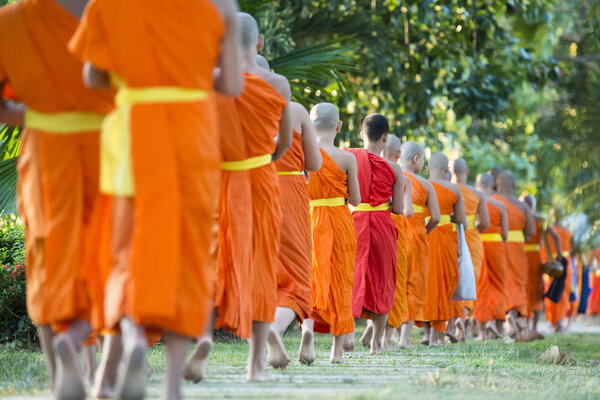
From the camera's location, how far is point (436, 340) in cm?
1129

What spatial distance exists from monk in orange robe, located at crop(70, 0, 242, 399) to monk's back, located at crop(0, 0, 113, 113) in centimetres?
48

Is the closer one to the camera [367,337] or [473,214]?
[367,337]

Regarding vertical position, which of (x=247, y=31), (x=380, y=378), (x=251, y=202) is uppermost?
(x=247, y=31)

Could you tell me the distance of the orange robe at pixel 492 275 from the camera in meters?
13.4

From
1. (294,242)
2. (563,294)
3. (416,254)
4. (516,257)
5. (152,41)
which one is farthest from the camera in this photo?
(563,294)

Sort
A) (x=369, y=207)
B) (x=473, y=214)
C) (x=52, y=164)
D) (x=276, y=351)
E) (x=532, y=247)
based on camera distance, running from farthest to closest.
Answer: (x=532, y=247) < (x=473, y=214) < (x=369, y=207) < (x=276, y=351) < (x=52, y=164)

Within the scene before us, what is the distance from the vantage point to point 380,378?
590cm

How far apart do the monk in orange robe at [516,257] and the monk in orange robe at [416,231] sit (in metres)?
3.63

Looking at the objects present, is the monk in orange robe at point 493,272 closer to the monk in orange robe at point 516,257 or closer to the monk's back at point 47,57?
the monk in orange robe at point 516,257

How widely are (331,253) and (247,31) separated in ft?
8.40

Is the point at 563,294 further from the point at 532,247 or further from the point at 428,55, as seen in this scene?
the point at 428,55

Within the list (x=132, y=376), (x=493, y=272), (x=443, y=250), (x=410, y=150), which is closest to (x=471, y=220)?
(x=493, y=272)

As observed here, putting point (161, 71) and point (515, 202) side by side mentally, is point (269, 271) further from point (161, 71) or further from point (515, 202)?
point (515, 202)

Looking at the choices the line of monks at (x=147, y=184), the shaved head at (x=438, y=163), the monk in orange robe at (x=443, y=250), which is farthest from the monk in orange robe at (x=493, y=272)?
the line of monks at (x=147, y=184)
